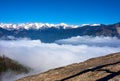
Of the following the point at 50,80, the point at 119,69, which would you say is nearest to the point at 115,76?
the point at 119,69

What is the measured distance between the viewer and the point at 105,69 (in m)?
40.6

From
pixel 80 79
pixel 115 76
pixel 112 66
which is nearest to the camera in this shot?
pixel 115 76

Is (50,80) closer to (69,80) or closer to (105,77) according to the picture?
(69,80)

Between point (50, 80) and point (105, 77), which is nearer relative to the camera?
point (105, 77)

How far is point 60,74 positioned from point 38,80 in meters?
3.51

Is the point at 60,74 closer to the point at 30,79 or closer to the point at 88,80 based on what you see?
the point at 30,79

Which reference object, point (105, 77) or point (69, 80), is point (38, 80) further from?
point (105, 77)

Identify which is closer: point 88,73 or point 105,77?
point 105,77

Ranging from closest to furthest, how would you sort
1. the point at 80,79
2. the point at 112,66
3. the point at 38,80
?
the point at 80,79 < the point at 112,66 < the point at 38,80

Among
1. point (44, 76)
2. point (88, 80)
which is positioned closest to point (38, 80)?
point (44, 76)

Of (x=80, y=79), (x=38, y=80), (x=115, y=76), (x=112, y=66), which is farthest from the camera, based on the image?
(x=38, y=80)

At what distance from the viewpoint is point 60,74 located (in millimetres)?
46062

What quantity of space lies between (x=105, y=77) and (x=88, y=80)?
7.23ft

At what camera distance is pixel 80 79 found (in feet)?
127
